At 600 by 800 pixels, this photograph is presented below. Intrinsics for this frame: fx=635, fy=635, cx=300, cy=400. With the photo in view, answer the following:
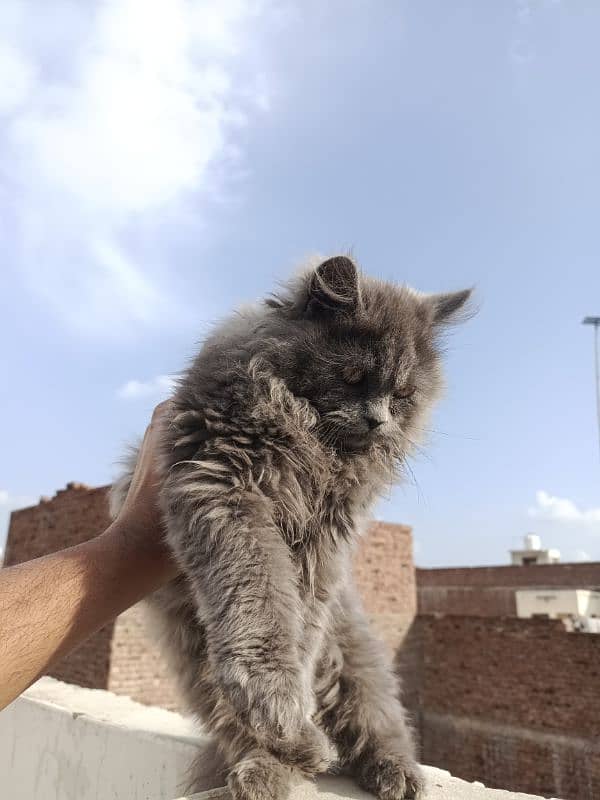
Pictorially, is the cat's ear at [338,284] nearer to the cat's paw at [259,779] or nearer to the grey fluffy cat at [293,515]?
the grey fluffy cat at [293,515]

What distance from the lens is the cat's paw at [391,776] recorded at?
5.70 ft

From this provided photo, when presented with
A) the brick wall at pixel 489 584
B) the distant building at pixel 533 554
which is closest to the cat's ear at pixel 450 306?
the brick wall at pixel 489 584

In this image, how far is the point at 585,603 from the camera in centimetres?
1471

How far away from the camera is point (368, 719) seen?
193 centimetres

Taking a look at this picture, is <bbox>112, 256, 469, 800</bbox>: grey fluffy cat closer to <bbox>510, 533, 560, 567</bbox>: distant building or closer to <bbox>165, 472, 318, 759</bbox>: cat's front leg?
<bbox>165, 472, 318, 759</bbox>: cat's front leg

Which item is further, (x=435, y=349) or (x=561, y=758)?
(x=561, y=758)

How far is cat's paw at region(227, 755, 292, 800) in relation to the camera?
1.55 meters

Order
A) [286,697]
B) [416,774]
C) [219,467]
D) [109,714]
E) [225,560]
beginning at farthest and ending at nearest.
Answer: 1. [109,714]
2. [416,774]
3. [219,467]
4. [225,560]
5. [286,697]

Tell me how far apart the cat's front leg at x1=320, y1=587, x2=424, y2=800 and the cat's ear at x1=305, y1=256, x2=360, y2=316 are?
37.7 inches

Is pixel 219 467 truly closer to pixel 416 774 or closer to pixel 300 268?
pixel 300 268

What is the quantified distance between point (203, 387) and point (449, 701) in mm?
10560

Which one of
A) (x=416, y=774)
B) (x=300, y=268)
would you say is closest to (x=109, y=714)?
(x=416, y=774)

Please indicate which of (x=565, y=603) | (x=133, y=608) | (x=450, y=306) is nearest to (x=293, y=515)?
(x=450, y=306)

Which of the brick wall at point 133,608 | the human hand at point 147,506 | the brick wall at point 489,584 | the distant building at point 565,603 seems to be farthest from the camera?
the brick wall at point 489,584
